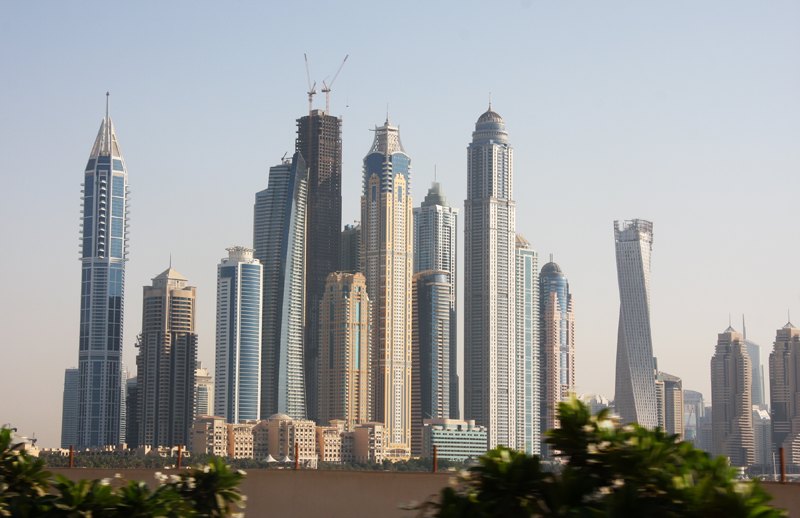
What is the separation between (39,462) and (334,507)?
8824 millimetres

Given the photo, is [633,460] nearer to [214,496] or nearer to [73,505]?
[73,505]

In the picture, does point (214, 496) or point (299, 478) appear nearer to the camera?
point (214, 496)

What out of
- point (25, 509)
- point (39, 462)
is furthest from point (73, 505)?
point (39, 462)

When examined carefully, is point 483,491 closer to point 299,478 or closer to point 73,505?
point 73,505

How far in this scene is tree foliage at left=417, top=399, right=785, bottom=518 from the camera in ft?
32.1

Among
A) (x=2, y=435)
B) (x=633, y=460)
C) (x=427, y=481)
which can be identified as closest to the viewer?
(x=633, y=460)

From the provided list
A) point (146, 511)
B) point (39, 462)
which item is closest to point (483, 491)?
point (146, 511)

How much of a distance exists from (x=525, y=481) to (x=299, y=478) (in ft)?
39.2

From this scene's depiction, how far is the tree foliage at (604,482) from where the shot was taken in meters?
9.80

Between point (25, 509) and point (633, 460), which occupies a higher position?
point (633, 460)

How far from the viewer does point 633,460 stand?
1038 centimetres

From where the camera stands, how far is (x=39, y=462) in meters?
14.1

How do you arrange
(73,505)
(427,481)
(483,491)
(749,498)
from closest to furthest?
(749,498), (483,491), (73,505), (427,481)

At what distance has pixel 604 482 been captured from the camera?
10.6m
